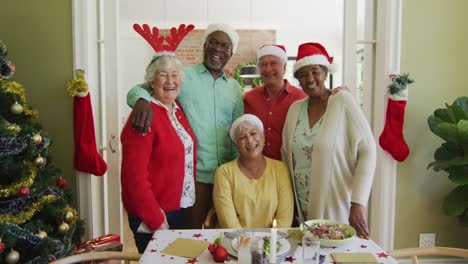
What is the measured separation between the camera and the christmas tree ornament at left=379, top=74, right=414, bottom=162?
253cm

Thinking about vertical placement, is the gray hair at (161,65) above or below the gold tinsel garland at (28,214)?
above

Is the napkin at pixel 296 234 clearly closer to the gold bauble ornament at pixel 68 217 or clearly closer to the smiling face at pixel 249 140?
the smiling face at pixel 249 140

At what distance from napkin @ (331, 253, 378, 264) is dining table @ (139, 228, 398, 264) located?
0.6 inches

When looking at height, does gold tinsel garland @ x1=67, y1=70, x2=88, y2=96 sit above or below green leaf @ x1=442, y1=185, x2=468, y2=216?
above

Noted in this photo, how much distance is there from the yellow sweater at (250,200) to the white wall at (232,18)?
4.12 m

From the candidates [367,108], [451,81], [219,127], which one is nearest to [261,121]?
[219,127]

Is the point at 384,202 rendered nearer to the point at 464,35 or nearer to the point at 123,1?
the point at 464,35

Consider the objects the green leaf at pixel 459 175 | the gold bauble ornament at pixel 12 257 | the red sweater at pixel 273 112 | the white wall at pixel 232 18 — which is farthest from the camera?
the white wall at pixel 232 18

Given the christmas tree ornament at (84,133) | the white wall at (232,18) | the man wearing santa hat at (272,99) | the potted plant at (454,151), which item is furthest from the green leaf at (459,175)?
the white wall at (232,18)

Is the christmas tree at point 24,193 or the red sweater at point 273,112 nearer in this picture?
the christmas tree at point 24,193

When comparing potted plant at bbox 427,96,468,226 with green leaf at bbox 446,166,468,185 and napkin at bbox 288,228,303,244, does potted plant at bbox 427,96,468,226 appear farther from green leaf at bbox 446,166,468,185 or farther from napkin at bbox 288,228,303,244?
napkin at bbox 288,228,303,244

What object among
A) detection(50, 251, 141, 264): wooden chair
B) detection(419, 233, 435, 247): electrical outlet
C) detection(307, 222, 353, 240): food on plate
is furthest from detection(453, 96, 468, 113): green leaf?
detection(50, 251, 141, 264): wooden chair

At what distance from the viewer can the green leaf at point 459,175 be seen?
2377mm

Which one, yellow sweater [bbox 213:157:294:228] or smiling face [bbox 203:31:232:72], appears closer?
yellow sweater [bbox 213:157:294:228]
